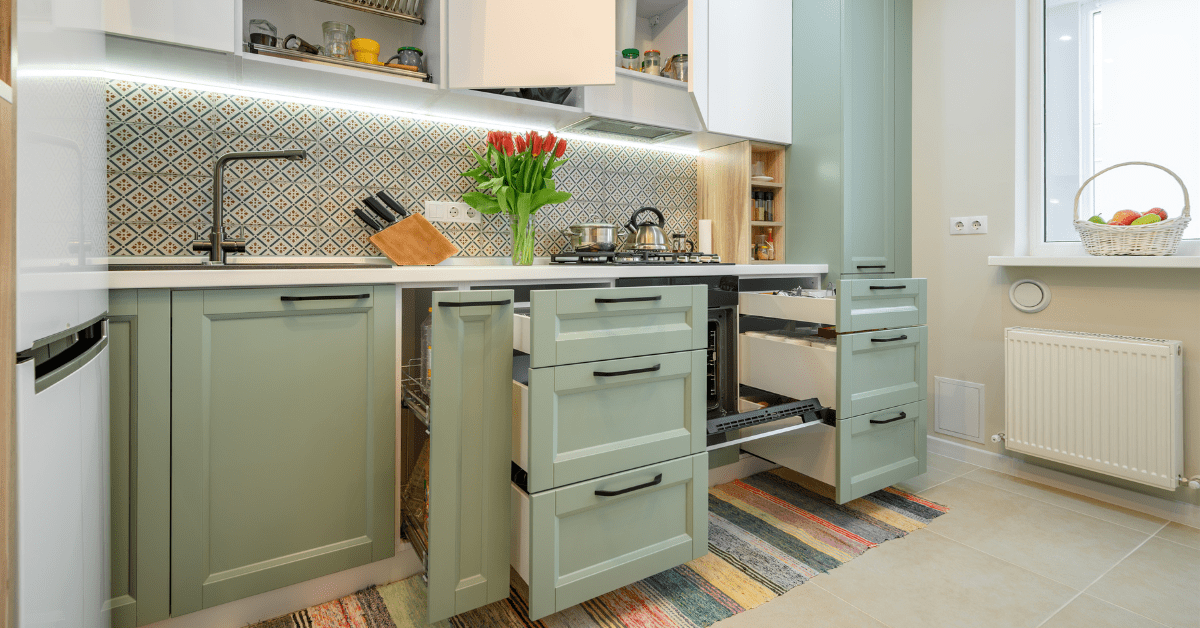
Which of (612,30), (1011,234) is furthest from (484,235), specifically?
(1011,234)

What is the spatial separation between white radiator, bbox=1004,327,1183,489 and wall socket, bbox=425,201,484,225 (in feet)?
7.57

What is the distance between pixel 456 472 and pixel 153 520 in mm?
719

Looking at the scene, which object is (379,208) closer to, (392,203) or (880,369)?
(392,203)

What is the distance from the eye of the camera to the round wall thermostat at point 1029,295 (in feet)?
8.06

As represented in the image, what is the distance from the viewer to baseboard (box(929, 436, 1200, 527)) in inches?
83.2

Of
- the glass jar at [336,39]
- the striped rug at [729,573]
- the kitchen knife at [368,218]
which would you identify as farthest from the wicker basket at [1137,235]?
the glass jar at [336,39]

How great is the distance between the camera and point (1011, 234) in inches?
99.6

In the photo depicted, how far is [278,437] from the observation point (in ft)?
4.80

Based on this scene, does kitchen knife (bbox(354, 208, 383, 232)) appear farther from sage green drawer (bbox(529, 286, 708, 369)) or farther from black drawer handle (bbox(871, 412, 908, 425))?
black drawer handle (bbox(871, 412, 908, 425))

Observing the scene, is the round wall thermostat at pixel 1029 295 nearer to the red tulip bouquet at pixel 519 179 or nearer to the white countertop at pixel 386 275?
the white countertop at pixel 386 275

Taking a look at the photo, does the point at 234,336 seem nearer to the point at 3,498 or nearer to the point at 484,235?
the point at 3,498

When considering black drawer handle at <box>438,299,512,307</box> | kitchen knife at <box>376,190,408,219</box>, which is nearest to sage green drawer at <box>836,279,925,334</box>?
black drawer handle at <box>438,299,512,307</box>

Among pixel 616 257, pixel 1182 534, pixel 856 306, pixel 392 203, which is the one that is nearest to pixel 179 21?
pixel 392 203

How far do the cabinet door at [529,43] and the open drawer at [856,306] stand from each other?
99cm
